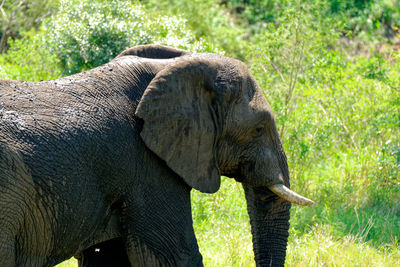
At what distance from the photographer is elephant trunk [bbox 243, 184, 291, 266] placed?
5316mm

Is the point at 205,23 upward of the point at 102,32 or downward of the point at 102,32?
downward

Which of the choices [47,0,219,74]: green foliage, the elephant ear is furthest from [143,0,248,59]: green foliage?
the elephant ear

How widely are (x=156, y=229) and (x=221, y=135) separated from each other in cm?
82

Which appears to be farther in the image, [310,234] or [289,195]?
[310,234]

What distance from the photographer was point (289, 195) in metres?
5.08

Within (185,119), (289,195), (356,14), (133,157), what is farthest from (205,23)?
(133,157)

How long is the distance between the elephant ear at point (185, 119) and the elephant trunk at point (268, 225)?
537mm

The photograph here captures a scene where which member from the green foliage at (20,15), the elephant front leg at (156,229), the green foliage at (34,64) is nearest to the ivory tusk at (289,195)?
the elephant front leg at (156,229)

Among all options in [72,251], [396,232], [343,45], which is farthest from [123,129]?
[343,45]

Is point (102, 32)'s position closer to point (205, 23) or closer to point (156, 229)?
point (205, 23)

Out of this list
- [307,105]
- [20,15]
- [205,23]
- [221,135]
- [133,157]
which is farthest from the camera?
[20,15]

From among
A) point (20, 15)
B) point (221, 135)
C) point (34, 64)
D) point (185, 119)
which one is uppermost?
point (185, 119)

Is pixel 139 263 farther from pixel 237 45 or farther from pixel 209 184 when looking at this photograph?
pixel 237 45

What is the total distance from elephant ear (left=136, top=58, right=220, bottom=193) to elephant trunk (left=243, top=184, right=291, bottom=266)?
1.76ft
